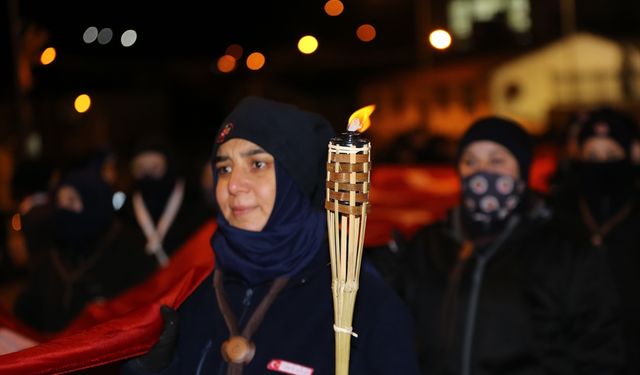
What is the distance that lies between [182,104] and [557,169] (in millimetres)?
28754

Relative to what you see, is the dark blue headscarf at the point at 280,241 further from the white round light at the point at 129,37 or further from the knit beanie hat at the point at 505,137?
the white round light at the point at 129,37

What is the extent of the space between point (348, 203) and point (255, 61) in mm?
33496

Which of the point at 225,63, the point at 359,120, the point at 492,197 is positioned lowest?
the point at 492,197

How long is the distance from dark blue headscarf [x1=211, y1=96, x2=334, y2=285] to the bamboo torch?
0.49 meters

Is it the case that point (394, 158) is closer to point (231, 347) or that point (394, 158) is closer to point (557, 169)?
point (557, 169)

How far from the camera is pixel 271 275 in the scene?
2.79 metres

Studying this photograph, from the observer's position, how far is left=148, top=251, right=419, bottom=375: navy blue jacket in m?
2.60

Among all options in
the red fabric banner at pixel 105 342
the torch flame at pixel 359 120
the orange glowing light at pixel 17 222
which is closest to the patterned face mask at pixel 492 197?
the red fabric banner at pixel 105 342

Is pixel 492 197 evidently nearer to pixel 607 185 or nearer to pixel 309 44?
pixel 607 185

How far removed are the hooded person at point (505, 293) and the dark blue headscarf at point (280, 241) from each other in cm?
110

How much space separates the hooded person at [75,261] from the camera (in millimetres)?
5164

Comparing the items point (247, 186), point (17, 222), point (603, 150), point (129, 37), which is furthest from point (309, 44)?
point (129, 37)

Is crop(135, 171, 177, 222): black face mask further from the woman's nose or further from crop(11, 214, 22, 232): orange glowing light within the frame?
the woman's nose

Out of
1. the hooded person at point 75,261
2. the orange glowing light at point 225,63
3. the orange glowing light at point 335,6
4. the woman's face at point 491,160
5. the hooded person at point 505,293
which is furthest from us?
the orange glowing light at point 225,63
